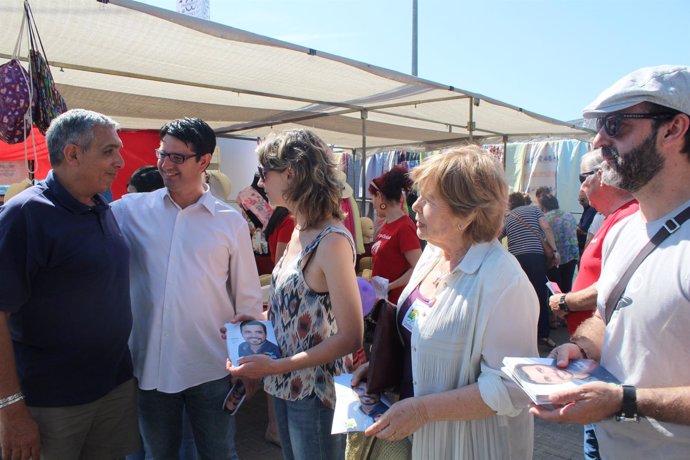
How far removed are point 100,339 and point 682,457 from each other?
2.02 meters

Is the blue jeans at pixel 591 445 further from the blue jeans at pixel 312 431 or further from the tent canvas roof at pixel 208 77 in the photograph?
the tent canvas roof at pixel 208 77

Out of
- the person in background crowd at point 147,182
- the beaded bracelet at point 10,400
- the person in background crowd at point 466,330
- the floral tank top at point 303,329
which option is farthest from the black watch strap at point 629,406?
the person in background crowd at point 147,182

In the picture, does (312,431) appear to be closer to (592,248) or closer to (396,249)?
(592,248)

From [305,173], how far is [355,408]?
2.95 ft

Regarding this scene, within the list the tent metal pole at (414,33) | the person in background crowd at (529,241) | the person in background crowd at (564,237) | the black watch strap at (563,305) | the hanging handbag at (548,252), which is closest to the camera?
the black watch strap at (563,305)

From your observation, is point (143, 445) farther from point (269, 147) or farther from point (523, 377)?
point (523, 377)

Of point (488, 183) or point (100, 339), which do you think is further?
point (100, 339)

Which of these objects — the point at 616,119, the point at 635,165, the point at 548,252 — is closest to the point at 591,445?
the point at 635,165

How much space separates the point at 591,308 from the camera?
8.45ft

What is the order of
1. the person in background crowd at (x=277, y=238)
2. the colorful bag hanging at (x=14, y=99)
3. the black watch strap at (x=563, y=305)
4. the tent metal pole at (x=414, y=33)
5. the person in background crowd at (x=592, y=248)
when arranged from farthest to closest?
the tent metal pole at (x=414, y=33), the person in background crowd at (x=277, y=238), the black watch strap at (x=563, y=305), the person in background crowd at (x=592, y=248), the colorful bag hanging at (x=14, y=99)

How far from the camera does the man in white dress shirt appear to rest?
205cm

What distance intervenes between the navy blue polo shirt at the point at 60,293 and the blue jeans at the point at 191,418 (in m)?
0.26

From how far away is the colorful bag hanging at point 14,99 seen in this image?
2.44 metres

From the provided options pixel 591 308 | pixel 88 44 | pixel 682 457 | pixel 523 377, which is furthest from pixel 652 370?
pixel 88 44
